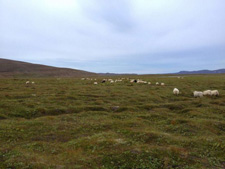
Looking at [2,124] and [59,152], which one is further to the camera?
[2,124]

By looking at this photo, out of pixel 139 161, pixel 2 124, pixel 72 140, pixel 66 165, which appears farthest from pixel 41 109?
pixel 139 161

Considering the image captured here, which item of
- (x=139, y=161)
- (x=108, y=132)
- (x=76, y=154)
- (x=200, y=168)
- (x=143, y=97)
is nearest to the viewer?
(x=200, y=168)

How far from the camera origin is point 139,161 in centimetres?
604

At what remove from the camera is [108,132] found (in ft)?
28.1

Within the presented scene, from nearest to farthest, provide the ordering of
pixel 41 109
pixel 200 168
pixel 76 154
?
pixel 200 168
pixel 76 154
pixel 41 109

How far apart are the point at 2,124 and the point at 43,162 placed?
5.47 metres

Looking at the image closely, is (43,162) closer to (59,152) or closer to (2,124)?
(59,152)

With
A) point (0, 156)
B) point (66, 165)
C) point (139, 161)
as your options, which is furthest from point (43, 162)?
point (139, 161)

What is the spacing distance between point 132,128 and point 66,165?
14.7 ft

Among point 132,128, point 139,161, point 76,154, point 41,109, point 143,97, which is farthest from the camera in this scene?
point 143,97

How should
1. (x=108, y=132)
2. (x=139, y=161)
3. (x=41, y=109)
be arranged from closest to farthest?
(x=139, y=161)
(x=108, y=132)
(x=41, y=109)

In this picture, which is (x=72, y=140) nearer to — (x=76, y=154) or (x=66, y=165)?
(x=76, y=154)

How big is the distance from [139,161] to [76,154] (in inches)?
97.7

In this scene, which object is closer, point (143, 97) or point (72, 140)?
point (72, 140)
